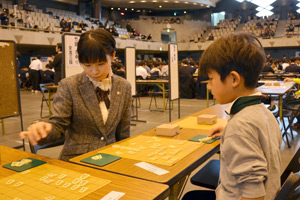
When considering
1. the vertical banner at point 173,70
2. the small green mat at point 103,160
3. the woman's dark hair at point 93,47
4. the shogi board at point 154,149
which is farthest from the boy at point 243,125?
the vertical banner at point 173,70

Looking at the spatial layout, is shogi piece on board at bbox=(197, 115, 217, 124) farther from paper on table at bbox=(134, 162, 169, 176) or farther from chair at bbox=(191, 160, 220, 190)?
paper on table at bbox=(134, 162, 169, 176)

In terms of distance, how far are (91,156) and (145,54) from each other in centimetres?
2364

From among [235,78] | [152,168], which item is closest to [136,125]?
[152,168]

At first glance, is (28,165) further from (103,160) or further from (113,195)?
(113,195)

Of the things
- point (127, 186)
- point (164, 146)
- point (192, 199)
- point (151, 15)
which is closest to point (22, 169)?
point (127, 186)

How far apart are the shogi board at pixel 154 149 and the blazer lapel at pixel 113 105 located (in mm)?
141

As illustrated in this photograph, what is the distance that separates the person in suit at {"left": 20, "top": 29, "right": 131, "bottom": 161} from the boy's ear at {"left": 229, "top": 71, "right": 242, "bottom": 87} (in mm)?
812

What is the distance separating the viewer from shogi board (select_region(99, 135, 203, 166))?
1323mm

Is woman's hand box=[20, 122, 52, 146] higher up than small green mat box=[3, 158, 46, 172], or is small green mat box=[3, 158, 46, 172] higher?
woman's hand box=[20, 122, 52, 146]

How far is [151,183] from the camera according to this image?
3.39 ft

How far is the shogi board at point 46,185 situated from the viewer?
37.4 inches

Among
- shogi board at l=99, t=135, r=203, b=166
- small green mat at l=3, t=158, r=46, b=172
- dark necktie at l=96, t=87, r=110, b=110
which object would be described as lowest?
shogi board at l=99, t=135, r=203, b=166

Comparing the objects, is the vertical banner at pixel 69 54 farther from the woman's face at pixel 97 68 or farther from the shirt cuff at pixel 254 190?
the shirt cuff at pixel 254 190

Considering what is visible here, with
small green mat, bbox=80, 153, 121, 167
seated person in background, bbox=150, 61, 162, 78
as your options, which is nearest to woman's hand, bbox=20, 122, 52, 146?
small green mat, bbox=80, 153, 121, 167
